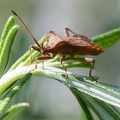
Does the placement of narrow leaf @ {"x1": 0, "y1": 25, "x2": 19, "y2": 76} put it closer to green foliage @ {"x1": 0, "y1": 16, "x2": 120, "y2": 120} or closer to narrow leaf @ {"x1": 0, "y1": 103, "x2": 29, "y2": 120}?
green foliage @ {"x1": 0, "y1": 16, "x2": 120, "y2": 120}

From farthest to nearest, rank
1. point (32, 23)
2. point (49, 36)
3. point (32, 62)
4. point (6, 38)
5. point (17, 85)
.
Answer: point (32, 23) < point (49, 36) < point (32, 62) < point (6, 38) < point (17, 85)

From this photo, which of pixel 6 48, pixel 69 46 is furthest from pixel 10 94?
pixel 69 46

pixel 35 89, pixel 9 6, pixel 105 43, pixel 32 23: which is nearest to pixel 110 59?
pixel 32 23

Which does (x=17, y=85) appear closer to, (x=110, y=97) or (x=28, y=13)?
(x=110, y=97)

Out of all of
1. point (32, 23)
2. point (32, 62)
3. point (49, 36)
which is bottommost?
point (32, 62)

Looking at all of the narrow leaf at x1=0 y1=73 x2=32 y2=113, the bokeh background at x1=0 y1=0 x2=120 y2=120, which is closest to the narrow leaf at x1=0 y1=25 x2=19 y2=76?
the narrow leaf at x1=0 y1=73 x2=32 y2=113

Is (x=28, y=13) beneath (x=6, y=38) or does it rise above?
above

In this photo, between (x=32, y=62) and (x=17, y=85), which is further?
(x=32, y=62)

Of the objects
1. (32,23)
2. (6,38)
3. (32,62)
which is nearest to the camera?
(6,38)

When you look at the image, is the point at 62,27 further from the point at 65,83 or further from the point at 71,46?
the point at 65,83
